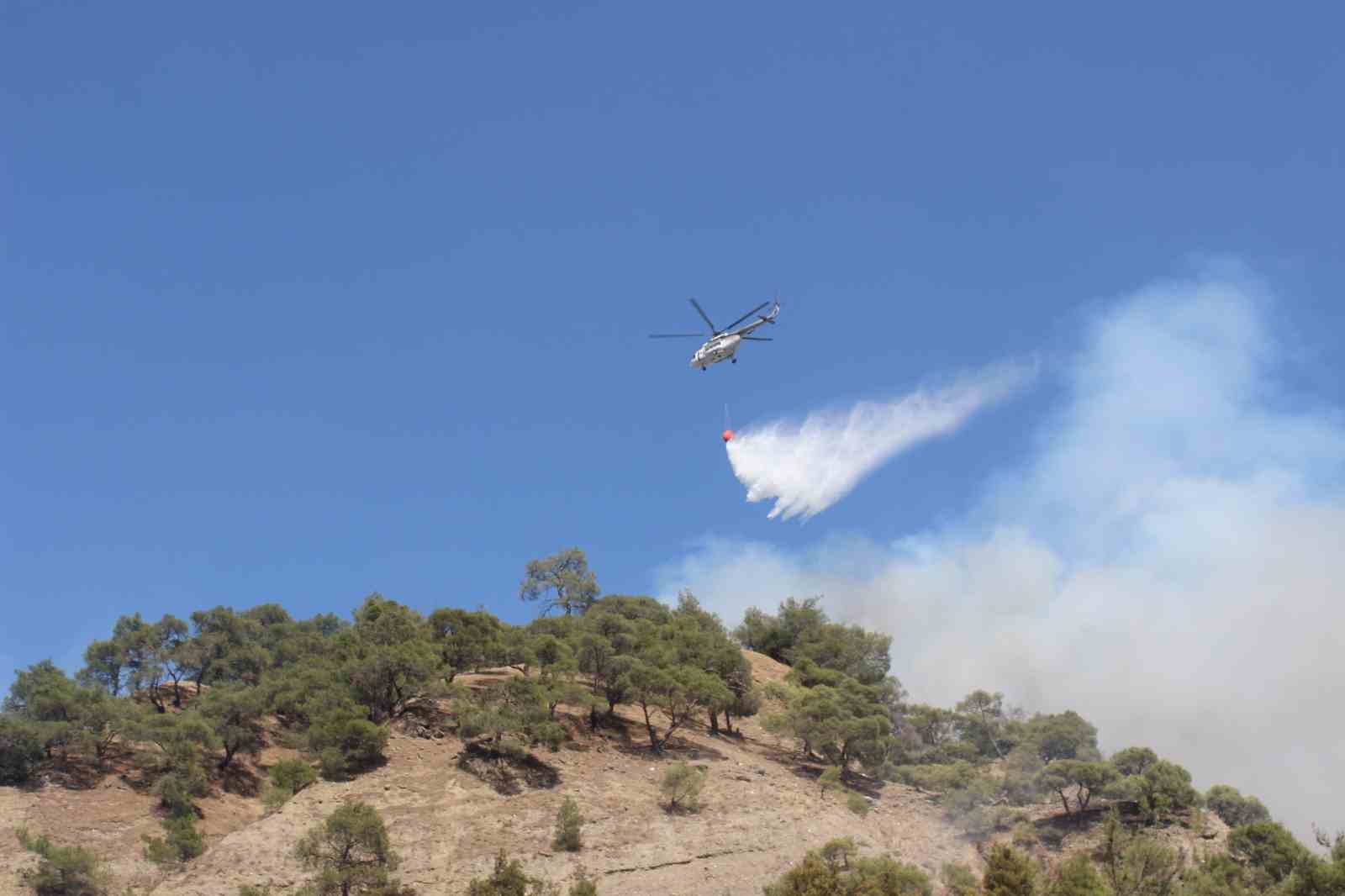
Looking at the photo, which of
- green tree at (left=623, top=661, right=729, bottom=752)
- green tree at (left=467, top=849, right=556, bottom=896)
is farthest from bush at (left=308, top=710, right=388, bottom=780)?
green tree at (left=623, top=661, right=729, bottom=752)

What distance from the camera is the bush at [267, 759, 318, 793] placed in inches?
2645

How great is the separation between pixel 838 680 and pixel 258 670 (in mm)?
47230

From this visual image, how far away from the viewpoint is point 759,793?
70.7 metres

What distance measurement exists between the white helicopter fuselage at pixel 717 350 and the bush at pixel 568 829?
37182 mm

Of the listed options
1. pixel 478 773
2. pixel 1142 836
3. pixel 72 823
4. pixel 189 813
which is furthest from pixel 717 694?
pixel 72 823

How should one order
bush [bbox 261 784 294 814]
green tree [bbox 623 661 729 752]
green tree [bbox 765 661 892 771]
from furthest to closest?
green tree [bbox 765 661 892 771]
green tree [bbox 623 661 729 752]
bush [bbox 261 784 294 814]

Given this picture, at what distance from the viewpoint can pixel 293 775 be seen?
68.1 m

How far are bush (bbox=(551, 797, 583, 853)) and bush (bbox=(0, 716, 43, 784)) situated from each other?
2985 cm

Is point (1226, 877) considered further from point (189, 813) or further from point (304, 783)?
point (189, 813)

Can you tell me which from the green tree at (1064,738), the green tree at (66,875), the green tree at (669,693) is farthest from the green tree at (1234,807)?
the green tree at (66,875)

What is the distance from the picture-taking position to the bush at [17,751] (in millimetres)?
67062

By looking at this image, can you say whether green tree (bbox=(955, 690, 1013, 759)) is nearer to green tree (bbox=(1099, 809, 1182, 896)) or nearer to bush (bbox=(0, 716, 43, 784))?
green tree (bbox=(1099, 809, 1182, 896))

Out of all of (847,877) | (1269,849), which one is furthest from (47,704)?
(1269,849)

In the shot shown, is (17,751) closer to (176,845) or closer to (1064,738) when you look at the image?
(176,845)
